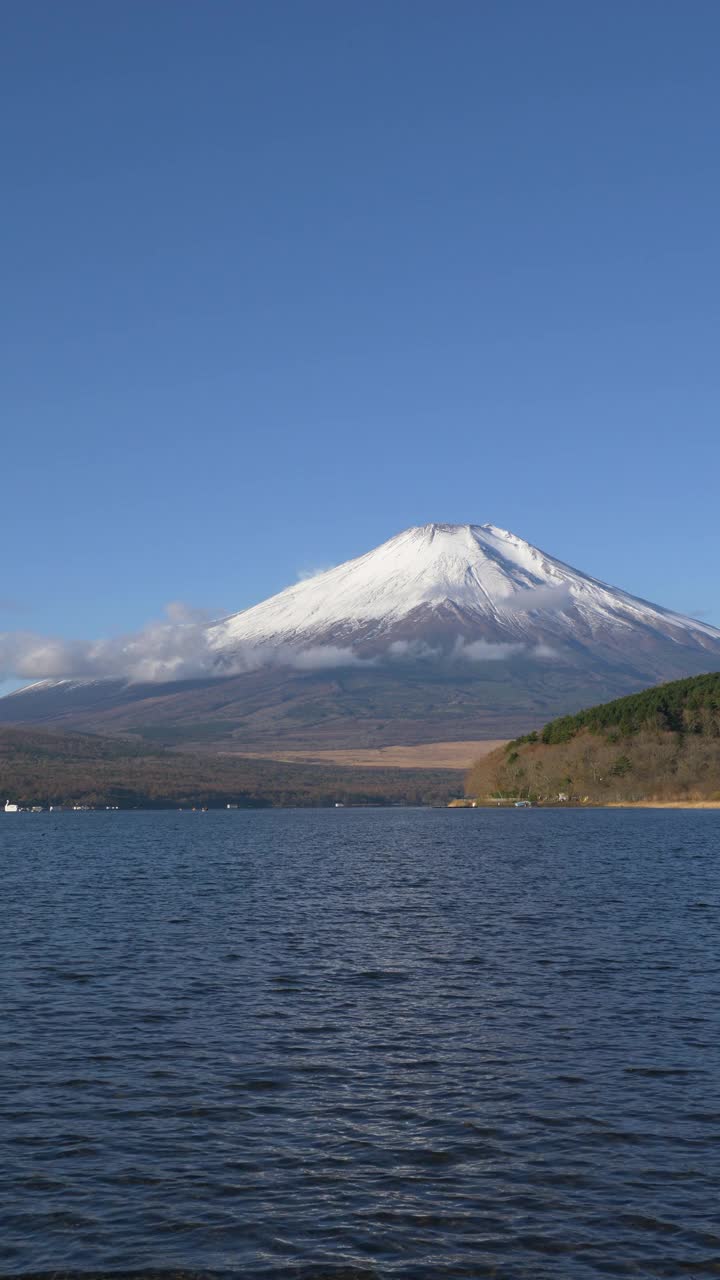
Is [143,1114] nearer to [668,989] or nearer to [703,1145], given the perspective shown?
[703,1145]

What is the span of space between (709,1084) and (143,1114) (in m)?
11.3

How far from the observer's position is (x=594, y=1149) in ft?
67.2

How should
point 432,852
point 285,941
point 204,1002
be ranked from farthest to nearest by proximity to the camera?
point 432,852, point 285,941, point 204,1002

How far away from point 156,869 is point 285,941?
4969 centimetres

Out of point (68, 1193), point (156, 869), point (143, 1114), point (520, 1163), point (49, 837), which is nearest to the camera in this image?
point (68, 1193)

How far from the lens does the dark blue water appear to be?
16875mm

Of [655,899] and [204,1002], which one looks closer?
[204,1002]

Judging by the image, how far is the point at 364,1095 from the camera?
23.9 meters

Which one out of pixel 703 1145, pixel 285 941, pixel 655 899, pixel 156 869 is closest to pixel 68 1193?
pixel 703 1145

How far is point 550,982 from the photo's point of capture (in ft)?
116

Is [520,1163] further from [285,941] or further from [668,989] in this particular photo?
[285,941]

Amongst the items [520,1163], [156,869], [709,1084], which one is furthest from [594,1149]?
[156,869]

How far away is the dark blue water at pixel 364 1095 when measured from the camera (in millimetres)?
16875

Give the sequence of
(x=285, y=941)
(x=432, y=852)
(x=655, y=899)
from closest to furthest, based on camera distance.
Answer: (x=285, y=941), (x=655, y=899), (x=432, y=852)
